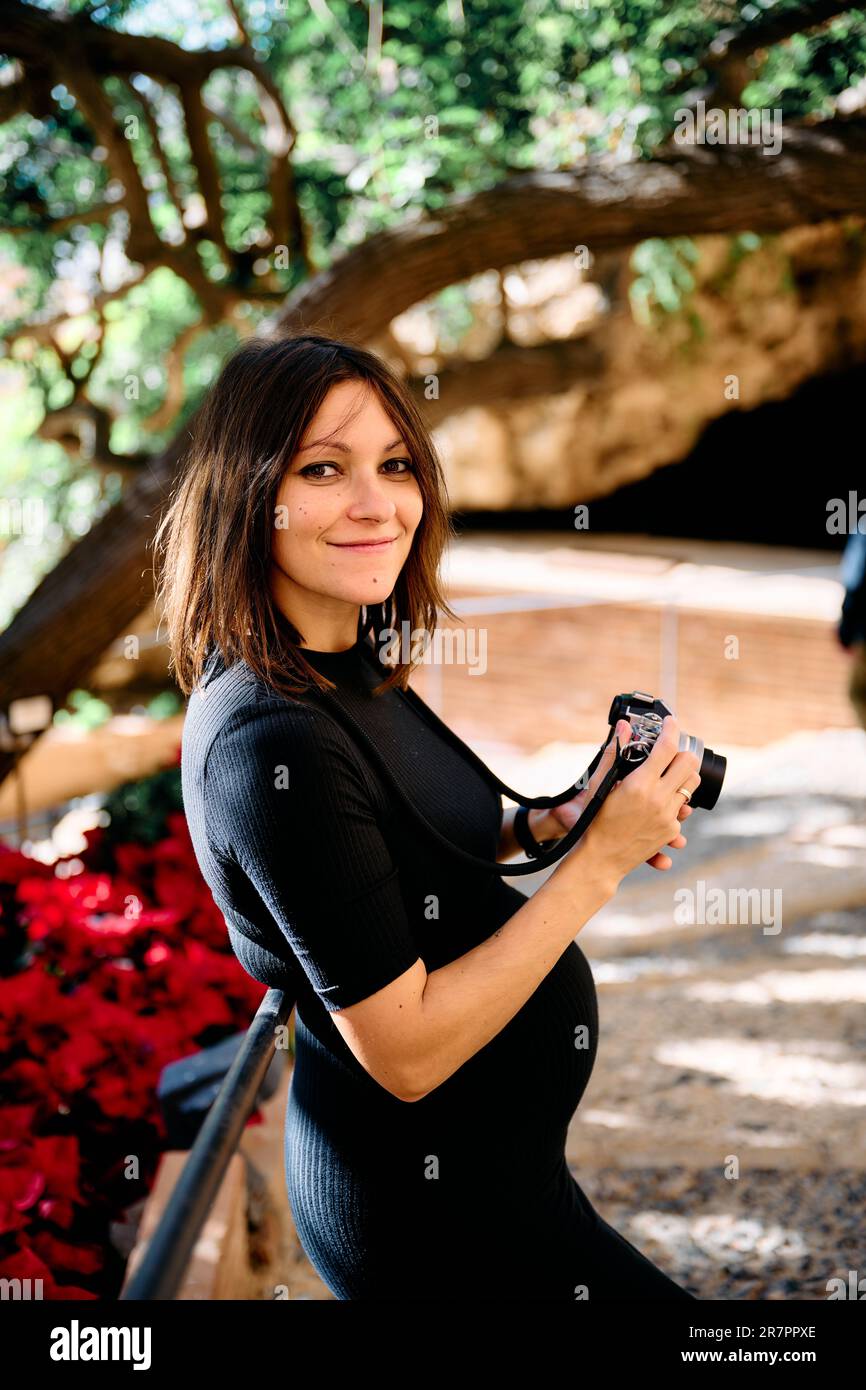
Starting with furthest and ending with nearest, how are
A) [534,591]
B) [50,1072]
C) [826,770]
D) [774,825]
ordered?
1. [534,591]
2. [826,770]
3. [774,825]
4. [50,1072]

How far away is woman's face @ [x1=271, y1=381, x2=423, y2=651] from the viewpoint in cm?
109

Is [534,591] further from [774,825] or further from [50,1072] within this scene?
[50,1072]

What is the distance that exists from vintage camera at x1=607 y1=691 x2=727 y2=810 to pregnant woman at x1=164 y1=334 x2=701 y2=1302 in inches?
0.7

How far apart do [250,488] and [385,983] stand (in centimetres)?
44

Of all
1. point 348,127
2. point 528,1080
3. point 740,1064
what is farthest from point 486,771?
point 348,127

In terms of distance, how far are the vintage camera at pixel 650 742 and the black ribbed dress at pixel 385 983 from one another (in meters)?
0.18

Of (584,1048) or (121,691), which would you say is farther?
(121,691)

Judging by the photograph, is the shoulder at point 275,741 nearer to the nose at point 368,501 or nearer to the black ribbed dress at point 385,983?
the black ribbed dress at point 385,983

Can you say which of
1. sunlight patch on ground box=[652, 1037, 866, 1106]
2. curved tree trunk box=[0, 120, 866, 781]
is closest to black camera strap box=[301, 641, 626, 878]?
sunlight patch on ground box=[652, 1037, 866, 1106]

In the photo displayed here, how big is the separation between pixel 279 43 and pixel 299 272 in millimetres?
964

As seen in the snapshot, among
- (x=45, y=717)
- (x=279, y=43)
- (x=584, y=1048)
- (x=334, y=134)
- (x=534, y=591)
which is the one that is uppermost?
(x=279, y=43)

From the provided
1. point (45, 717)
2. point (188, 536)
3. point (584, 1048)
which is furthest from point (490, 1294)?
point (45, 717)

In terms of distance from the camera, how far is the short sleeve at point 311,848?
0.95 metres

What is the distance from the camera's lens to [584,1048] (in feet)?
4.17
